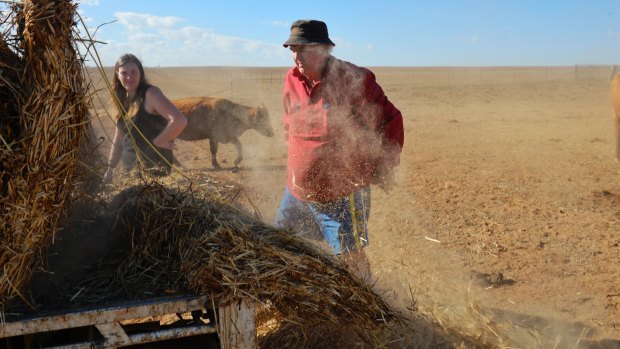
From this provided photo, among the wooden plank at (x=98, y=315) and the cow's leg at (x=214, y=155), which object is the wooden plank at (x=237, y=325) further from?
the cow's leg at (x=214, y=155)

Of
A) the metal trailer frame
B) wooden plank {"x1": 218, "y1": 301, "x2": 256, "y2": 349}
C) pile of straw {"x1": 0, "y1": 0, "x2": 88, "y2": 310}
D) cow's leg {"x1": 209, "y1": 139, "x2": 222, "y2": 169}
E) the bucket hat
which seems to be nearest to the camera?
pile of straw {"x1": 0, "y1": 0, "x2": 88, "y2": 310}

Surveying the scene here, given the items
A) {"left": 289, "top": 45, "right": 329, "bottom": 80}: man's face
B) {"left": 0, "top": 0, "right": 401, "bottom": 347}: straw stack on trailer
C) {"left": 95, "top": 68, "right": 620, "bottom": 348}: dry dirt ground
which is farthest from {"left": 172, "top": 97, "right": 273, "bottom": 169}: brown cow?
{"left": 0, "top": 0, "right": 401, "bottom": 347}: straw stack on trailer

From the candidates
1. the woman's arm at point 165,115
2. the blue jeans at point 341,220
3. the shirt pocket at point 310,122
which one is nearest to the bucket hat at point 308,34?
the shirt pocket at point 310,122

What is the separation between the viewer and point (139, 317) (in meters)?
2.13

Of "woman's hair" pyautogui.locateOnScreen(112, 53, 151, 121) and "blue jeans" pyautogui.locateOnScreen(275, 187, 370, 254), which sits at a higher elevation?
"woman's hair" pyautogui.locateOnScreen(112, 53, 151, 121)

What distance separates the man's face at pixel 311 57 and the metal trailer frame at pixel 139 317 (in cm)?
170

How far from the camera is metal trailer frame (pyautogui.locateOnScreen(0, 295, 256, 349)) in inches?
80.8

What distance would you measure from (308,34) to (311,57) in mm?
137

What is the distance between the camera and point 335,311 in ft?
7.72

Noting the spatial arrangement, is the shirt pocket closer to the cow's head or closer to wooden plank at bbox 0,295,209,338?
wooden plank at bbox 0,295,209,338

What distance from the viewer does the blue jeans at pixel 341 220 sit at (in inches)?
139

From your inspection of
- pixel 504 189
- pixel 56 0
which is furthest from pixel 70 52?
pixel 504 189

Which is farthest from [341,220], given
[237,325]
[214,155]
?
[214,155]

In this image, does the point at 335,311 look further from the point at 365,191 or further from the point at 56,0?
the point at 56,0
